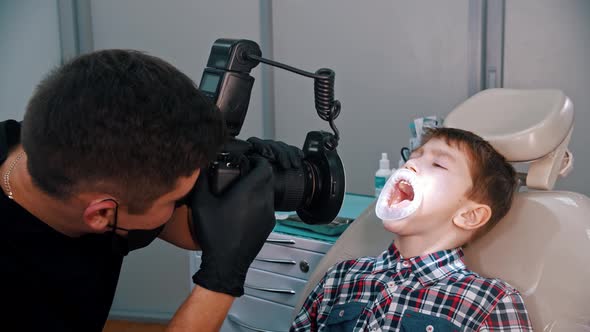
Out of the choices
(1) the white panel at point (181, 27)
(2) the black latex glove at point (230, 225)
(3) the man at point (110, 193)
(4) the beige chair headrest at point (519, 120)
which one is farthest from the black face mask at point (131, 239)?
(1) the white panel at point (181, 27)

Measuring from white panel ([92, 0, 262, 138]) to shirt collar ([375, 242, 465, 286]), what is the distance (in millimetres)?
1364

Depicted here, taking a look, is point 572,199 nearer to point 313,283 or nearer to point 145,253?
point 313,283

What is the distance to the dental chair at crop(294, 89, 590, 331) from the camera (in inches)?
48.3

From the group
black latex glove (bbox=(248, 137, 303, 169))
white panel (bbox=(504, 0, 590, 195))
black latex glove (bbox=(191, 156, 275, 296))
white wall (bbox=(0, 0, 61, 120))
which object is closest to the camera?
black latex glove (bbox=(191, 156, 275, 296))

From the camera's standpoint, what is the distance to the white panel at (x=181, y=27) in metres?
2.59

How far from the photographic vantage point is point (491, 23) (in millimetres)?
2158

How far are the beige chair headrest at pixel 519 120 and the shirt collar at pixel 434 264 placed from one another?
247mm

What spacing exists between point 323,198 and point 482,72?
1254mm

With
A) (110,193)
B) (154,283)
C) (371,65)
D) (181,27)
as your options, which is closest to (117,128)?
(110,193)

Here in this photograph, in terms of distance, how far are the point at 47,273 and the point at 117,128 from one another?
39 centimetres

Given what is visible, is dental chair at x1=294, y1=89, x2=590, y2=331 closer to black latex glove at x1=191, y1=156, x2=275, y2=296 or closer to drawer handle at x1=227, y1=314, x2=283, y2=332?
drawer handle at x1=227, y1=314, x2=283, y2=332

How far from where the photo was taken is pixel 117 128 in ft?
2.79

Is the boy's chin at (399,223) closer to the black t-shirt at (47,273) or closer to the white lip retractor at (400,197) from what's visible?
the white lip retractor at (400,197)

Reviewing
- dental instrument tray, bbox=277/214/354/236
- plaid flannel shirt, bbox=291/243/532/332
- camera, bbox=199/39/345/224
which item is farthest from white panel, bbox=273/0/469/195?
camera, bbox=199/39/345/224
